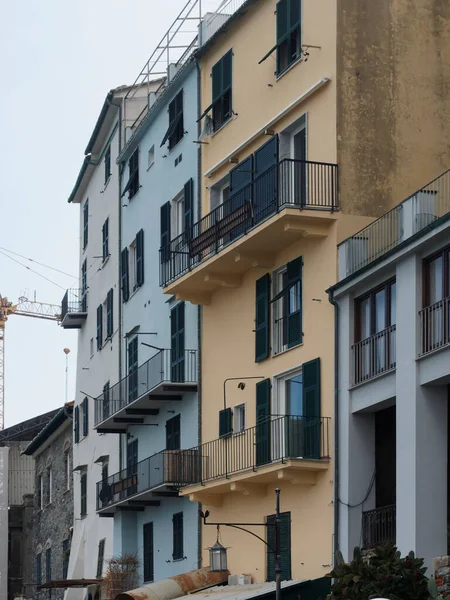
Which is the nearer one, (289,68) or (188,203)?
(289,68)

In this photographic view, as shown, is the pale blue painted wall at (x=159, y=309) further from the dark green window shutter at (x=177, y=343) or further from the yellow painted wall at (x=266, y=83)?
the yellow painted wall at (x=266, y=83)

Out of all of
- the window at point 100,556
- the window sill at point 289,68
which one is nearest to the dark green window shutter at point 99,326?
the window at point 100,556

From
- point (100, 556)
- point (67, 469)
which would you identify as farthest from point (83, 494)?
point (67, 469)

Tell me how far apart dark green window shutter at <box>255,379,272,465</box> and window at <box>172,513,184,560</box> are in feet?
19.6

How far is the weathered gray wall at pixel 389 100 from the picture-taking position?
3045 centimetres

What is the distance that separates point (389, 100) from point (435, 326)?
6.72 m

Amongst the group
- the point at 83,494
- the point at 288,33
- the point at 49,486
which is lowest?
the point at 83,494

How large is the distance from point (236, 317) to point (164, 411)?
5808mm

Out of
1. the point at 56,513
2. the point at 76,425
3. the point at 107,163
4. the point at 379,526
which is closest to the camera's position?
the point at 379,526

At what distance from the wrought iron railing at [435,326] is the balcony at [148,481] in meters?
10.3

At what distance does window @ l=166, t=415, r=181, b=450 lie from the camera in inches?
1491

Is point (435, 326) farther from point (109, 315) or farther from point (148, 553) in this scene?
point (109, 315)

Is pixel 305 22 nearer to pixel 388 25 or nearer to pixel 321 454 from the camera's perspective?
pixel 388 25

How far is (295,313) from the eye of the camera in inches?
1230
